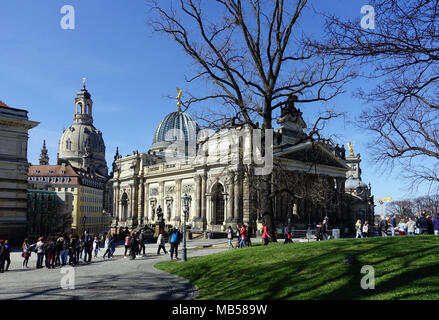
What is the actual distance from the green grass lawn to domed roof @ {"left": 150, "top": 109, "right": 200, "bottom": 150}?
7481 centimetres

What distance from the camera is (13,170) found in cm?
3694

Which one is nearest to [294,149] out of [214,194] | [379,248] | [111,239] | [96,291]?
[214,194]

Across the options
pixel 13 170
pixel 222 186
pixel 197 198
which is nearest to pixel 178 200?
pixel 197 198

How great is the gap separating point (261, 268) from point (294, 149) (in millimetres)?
44930

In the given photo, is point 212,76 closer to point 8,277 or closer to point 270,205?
point 270,205

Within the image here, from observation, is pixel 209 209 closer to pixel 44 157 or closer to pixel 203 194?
pixel 203 194

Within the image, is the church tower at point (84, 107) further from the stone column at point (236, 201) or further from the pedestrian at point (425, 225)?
the pedestrian at point (425, 225)

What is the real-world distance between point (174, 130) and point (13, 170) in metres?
57.6

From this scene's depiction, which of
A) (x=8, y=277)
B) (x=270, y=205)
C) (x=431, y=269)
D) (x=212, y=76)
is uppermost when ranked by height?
(x=212, y=76)

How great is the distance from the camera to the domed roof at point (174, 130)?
92.4 metres

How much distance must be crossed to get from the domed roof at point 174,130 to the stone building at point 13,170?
179ft

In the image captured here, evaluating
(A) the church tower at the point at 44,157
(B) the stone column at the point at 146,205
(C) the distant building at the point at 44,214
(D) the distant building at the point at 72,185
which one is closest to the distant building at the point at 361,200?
(B) the stone column at the point at 146,205

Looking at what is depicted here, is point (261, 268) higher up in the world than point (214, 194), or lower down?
lower down

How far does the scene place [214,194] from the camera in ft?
203
